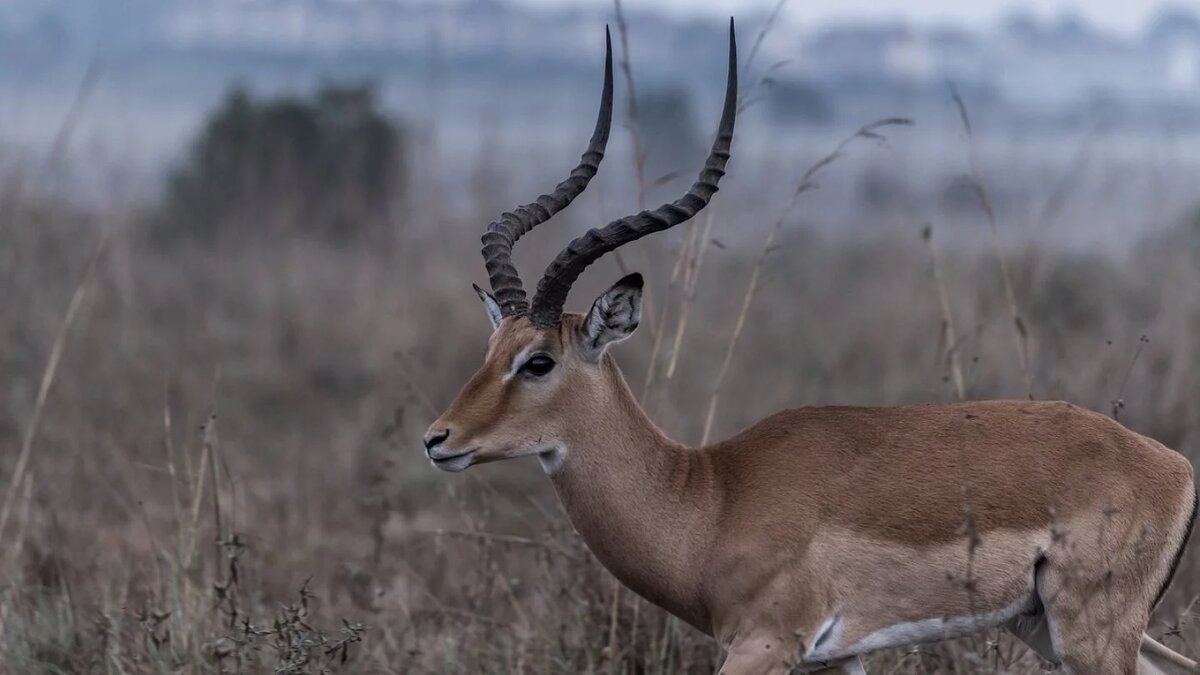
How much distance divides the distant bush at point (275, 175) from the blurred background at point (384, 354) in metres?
0.04

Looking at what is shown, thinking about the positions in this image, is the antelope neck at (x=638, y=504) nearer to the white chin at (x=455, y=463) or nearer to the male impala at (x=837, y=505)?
the male impala at (x=837, y=505)

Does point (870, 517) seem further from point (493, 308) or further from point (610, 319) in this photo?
point (493, 308)

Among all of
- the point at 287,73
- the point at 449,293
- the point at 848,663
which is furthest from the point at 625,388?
the point at 287,73

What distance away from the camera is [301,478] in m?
10.6

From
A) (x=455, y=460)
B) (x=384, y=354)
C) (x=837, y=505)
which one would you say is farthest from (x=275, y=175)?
(x=837, y=505)

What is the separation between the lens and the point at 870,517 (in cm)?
506

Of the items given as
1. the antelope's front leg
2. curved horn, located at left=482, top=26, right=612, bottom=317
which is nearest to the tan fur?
the antelope's front leg

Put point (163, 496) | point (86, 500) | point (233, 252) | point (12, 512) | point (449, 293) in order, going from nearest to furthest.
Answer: point (12, 512), point (86, 500), point (163, 496), point (449, 293), point (233, 252)

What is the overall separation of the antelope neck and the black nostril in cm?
44

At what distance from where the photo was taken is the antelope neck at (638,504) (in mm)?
5195

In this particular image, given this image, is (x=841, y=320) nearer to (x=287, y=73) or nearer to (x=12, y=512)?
(x=12, y=512)

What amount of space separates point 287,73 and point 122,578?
63.1 metres

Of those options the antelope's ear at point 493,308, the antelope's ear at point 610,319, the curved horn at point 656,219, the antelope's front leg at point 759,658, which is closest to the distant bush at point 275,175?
the antelope's ear at point 493,308

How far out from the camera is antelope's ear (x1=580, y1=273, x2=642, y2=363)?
5.19 m
